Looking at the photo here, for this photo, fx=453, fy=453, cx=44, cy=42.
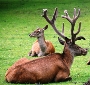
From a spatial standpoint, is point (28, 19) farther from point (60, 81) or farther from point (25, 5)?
point (60, 81)

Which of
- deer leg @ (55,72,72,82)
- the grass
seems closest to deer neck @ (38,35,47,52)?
the grass

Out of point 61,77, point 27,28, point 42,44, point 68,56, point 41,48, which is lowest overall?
point 27,28

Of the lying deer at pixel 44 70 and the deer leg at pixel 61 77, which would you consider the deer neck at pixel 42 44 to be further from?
the deer leg at pixel 61 77

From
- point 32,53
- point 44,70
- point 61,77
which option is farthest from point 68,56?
point 32,53

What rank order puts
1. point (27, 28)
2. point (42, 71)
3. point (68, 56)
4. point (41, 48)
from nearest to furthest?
point (42, 71), point (68, 56), point (41, 48), point (27, 28)

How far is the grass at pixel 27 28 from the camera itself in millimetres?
11836

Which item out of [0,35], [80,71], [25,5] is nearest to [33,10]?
[25,5]

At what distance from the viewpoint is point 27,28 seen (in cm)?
2198

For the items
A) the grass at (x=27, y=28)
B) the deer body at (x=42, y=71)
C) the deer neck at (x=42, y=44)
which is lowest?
the grass at (x=27, y=28)

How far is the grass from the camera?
11836mm

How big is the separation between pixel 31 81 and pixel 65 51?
1327mm

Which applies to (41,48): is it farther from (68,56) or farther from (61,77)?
(61,77)

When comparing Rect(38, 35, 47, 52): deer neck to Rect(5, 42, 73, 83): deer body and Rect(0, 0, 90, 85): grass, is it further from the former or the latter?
Rect(5, 42, 73, 83): deer body

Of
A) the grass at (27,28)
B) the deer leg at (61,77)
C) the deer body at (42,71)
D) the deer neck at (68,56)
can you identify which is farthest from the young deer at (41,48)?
the deer leg at (61,77)
